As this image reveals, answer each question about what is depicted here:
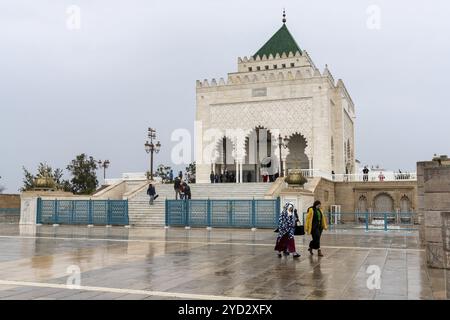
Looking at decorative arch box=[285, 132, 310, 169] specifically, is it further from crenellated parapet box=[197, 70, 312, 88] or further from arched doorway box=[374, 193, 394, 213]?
arched doorway box=[374, 193, 394, 213]

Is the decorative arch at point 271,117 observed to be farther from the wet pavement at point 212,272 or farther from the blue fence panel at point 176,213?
the wet pavement at point 212,272

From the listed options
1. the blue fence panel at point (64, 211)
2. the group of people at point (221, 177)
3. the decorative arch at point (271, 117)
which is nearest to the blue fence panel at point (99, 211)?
the blue fence panel at point (64, 211)

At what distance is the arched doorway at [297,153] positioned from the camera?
34.2 metres

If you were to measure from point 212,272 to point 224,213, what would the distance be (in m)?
10.8

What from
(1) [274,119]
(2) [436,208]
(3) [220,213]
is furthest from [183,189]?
(2) [436,208]

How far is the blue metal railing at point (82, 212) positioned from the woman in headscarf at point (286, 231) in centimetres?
1146

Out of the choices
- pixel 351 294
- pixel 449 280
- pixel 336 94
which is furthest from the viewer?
pixel 336 94

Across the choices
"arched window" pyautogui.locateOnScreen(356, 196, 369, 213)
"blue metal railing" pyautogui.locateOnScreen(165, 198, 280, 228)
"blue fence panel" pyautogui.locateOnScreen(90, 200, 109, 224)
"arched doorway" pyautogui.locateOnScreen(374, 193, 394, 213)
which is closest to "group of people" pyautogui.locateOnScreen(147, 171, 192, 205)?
"blue metal railing" pyautogui.locateOnScreen(165, 198, 280, 228)

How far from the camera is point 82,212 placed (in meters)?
20.1

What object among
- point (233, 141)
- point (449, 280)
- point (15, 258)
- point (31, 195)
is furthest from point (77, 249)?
point (233, 141)

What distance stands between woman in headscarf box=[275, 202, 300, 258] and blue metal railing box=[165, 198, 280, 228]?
7.65m
